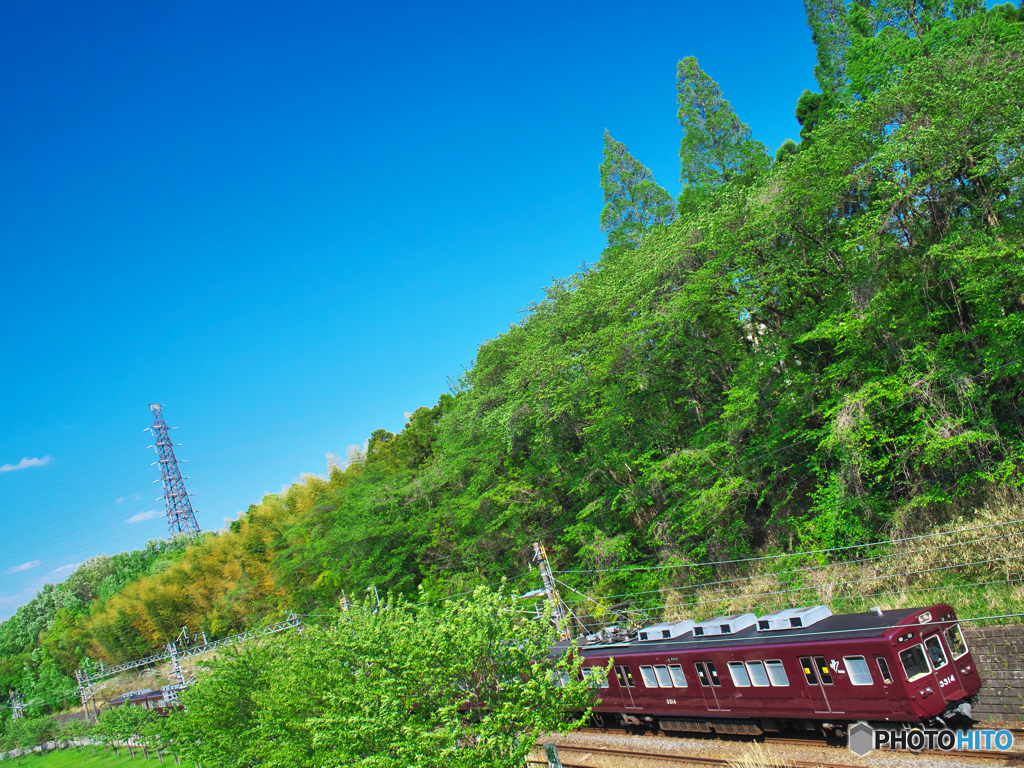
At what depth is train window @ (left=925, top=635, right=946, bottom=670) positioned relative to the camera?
43.1ft

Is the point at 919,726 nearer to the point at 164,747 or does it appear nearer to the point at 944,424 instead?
the point at 944,424

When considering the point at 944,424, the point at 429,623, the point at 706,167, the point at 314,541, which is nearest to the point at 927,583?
the point at 944,424

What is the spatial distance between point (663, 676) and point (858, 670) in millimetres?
5766

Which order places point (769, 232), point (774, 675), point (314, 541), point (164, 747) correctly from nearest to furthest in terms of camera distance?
point (774, 675) < point (769, 232) < point (164, 747) < point (314, 541)

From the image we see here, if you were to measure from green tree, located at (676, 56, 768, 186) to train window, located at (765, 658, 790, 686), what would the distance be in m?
25.7

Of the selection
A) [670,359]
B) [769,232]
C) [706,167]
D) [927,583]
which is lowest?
[927,583]

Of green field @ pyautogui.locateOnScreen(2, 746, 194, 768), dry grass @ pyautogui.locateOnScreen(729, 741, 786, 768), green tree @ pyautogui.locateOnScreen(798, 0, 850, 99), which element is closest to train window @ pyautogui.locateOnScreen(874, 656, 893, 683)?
dry grass @ pyautogui.locateOnScreen(729, 741, 786, 768)

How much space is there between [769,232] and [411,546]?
33.0 metres

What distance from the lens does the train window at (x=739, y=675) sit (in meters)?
15.7

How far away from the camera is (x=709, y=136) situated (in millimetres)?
34062

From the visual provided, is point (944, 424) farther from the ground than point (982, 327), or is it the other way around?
point (982, 327)

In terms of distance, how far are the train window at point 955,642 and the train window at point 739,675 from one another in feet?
14.6

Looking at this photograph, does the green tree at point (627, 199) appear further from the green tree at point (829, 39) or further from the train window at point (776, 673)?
the train window at point (776, 673)

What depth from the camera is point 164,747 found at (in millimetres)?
41188
